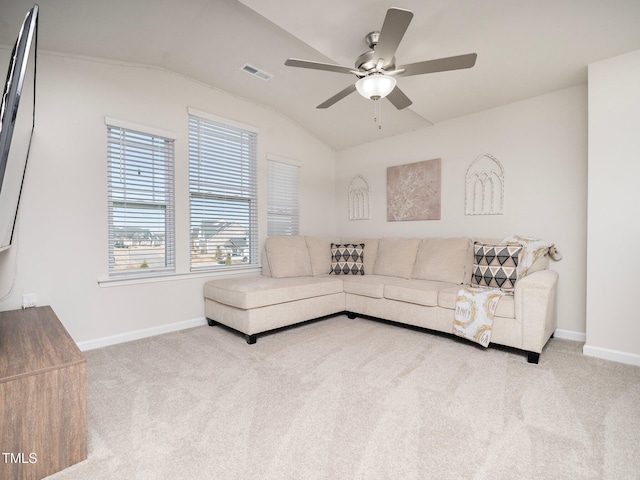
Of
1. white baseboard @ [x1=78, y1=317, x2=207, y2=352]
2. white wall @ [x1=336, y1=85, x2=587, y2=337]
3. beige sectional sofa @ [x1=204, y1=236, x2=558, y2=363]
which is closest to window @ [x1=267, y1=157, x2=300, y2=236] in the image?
beige sectional sofa @ [x1=204, y1=236, x2=558, y2=363]

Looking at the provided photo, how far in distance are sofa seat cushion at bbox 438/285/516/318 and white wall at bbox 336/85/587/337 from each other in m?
0.93

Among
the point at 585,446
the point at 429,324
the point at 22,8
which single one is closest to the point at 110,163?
the point at 22,8

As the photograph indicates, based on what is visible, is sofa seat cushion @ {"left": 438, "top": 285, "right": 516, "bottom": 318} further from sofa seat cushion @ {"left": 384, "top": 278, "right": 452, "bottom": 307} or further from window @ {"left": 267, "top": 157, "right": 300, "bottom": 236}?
window @ {"left": 267, "top": 157, "right": 300, "bottom": 236}

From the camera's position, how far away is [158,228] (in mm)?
3271

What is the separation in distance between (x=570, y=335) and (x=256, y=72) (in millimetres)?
4156

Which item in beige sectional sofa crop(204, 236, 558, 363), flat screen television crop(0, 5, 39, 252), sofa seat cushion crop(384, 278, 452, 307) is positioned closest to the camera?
flat screen television crop(0, 5, 39, 252)

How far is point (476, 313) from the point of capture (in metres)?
2.77

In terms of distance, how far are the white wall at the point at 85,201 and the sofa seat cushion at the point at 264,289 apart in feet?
1.38

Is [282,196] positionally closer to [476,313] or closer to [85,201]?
[85,201]

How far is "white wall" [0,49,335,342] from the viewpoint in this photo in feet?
8.34

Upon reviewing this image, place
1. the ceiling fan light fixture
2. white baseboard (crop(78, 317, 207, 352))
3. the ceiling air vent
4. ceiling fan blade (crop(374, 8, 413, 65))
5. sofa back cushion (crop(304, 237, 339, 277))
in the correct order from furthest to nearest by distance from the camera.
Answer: sofa back cushion (crop(304, 237, 339, 277)) < the ceiling air vent < white baseboard (crop(78, 317, 207, 352)) < the ceiling fan light fixture < ceiling fan blade (crop(374, 8, 413, 65))


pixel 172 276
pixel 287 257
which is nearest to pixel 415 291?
pixel 287 257

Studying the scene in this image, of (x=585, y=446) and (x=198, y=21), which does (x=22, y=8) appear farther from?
(x=585, y=446)

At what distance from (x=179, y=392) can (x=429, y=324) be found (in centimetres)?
227
